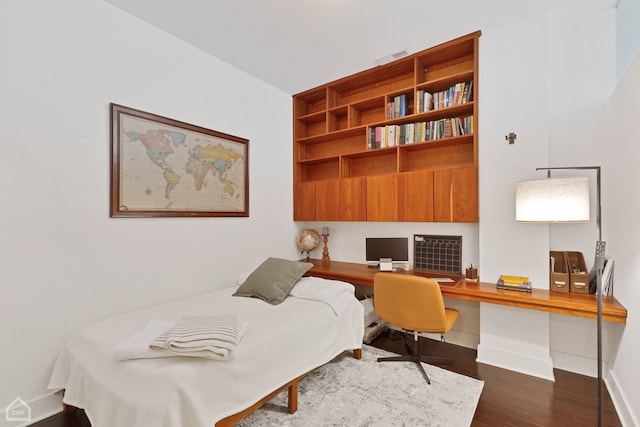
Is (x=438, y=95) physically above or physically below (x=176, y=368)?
above

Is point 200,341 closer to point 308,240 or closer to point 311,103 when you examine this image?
point 308,240

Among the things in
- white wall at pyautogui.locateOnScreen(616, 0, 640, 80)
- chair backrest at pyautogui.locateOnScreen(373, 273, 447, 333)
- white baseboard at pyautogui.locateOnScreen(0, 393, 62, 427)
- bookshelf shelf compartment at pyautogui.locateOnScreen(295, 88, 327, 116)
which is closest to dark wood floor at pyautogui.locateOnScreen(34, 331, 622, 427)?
white baseboard at pyautogui.locateOnScreen(0, 393, 62, 427)

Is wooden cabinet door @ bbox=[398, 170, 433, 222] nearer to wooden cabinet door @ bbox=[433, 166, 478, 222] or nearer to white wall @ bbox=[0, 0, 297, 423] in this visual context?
wooden cabinet door @ bbox=[433, 166, 478, 222]

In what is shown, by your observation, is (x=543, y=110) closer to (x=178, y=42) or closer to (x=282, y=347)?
(x=282, y=347)

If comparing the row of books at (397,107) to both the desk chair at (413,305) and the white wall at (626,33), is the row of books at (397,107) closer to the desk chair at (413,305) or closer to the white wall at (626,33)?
the white wall at (626,33)

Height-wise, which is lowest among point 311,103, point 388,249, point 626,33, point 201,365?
point 201,365

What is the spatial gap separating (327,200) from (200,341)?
2369mm

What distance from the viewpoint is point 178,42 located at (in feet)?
8.69

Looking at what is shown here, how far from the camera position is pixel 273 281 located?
2.51 m

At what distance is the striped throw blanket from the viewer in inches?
57.7

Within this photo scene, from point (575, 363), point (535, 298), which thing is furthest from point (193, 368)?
point (575, 363)

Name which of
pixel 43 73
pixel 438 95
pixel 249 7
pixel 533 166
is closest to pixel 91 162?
pixel 43 73

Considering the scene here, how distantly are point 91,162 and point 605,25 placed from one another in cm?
404

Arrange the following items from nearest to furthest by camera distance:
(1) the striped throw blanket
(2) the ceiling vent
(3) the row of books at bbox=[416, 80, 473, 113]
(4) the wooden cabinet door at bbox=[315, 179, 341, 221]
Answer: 1. (1) the striped throw blanket
2. (3) the row of books at bbox=[416, 80, 473, 113]
3. (2) the ceiling vent
4. (4) the wooden cabinet door at bbox=[315, 179, 341, 221]
